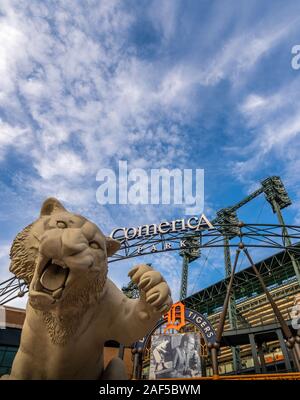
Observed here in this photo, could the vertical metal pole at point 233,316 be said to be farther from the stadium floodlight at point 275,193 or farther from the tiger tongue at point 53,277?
the tiger tongue at point 53,277

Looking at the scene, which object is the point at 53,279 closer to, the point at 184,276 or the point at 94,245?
the point at 94,245

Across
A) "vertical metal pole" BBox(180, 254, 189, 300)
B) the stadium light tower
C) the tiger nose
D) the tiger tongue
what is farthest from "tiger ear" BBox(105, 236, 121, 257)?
"vertical metal pole" BBox(180, 254, 189, 300)

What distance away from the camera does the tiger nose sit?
1719 mm

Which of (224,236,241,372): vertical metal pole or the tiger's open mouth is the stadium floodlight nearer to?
(224,236,241,372): vertical metal pole

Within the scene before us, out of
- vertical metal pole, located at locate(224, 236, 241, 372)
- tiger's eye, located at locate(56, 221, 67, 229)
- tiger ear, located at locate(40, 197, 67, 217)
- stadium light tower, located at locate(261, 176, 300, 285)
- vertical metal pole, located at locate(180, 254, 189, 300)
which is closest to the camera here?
tiger's eye, located at locate(56, 221, 67, 229)

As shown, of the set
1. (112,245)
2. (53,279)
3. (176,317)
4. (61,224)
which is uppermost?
(176,317)

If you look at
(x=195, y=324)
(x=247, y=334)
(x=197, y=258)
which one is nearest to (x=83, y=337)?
(x=195, y=324)

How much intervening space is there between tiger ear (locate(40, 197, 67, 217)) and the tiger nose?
0.62 meters

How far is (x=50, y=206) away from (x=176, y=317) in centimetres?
1042

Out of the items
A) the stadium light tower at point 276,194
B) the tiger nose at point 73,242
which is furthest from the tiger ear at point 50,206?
the stadium light tower at point 276,194

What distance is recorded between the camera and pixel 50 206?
243 centimetres

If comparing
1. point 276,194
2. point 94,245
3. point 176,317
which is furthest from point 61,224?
point 276,194

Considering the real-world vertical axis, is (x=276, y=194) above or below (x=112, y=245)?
above
